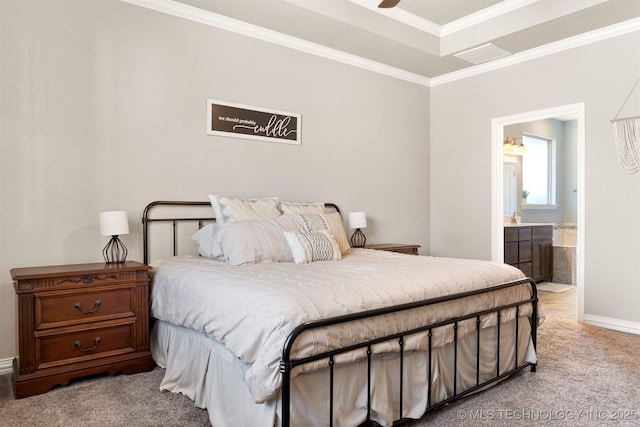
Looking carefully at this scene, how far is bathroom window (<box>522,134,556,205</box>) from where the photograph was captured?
6793 millimetres

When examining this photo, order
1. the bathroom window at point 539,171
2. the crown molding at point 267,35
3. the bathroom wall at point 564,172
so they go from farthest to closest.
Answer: the bathroom wall at point 564,172 → the bathroom window at point 539,171 → the crown molding at point 267,35

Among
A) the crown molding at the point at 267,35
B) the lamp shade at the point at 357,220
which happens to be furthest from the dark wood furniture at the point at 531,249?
the crown molding at the point at 267,35

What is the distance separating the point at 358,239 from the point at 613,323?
2.38 metres

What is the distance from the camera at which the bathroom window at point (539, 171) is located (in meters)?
6.79

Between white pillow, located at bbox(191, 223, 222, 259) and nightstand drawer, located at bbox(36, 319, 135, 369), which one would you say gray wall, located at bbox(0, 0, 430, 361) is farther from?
nightstand drawer, located at bbox(36, 319, 135, 369)

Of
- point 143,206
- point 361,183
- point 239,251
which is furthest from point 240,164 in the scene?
point 361,183

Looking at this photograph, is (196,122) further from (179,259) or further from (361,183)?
(361,183)

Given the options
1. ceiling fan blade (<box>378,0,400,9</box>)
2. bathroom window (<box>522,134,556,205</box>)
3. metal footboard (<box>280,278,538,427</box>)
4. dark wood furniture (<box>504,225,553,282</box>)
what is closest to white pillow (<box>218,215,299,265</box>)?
metal footboard (<box>280,278,538,427</box>)

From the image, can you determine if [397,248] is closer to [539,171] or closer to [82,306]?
[82,306]

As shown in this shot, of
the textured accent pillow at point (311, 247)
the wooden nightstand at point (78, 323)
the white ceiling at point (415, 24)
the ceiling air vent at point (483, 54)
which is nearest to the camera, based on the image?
the wooden nightstand at point (78, 323)

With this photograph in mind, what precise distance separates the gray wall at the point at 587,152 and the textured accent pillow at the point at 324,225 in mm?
2057

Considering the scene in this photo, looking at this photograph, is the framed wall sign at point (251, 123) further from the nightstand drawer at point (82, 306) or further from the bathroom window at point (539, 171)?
the bathroom window at point (539, 171)

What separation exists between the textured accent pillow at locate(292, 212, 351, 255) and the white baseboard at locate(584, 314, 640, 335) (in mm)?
2332

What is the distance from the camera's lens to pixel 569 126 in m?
7.14
